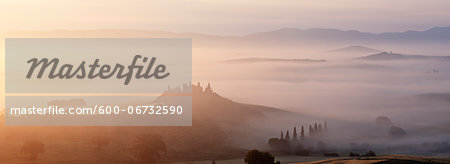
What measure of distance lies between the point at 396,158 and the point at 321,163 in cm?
1356

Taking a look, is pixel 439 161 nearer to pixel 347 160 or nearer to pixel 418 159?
pixel 418 159

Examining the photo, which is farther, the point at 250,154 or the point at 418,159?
the point at 250,154

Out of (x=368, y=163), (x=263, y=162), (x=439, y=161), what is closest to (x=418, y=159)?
(x=439, y=161)

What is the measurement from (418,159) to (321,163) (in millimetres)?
17964

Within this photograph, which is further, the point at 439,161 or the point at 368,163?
the point at 439,161

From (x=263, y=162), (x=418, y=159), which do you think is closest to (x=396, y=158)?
(x=418, y=159)

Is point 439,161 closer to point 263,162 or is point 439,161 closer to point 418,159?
point 418,159

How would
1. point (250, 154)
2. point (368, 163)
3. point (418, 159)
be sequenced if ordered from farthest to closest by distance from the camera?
point (250, 154) < point (418, 159) < point (368, 163)

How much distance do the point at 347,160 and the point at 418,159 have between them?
1316 cm

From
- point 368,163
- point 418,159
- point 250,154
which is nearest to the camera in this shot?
point 368,163

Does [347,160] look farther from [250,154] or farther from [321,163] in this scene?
[250,154]

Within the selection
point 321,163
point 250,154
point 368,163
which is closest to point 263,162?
point 250,154

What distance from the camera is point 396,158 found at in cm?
17175

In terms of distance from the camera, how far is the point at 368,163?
162 m
